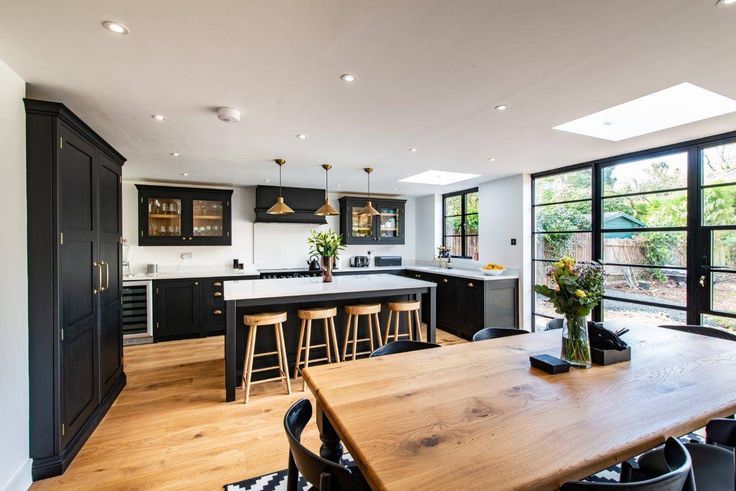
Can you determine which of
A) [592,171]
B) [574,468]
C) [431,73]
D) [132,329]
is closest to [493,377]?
[574,468]

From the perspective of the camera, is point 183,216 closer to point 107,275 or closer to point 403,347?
point 107,275

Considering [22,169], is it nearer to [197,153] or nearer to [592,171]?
[197,153]

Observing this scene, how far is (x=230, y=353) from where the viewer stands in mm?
2883

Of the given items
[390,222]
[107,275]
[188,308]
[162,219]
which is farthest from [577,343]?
[162,219]

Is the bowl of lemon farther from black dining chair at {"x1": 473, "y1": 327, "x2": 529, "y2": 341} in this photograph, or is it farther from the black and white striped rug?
the black and white striped rug

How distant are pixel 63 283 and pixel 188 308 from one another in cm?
275

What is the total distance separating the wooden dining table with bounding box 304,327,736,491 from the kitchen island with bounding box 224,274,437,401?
1.56 meters

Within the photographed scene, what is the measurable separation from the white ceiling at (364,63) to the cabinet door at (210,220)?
85.8 inches

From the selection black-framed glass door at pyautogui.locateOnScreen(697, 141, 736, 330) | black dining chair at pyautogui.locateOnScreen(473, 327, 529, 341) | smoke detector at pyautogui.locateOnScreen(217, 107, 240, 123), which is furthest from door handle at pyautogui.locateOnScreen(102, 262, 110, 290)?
black-framed glass door at pyautogui.locateOnScreen(697, 141, 736, 330)

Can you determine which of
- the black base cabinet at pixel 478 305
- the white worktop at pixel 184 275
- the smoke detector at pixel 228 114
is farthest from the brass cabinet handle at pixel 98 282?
the black base cabinet at pixel 478 305

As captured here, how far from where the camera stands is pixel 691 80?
1912 mm

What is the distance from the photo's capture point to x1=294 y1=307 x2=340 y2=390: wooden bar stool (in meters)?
3.12

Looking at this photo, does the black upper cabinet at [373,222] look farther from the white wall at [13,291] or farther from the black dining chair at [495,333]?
the white wall at [13,291]

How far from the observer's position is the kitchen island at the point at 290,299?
2.89 m
